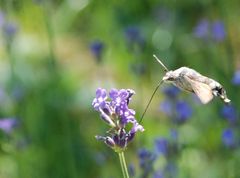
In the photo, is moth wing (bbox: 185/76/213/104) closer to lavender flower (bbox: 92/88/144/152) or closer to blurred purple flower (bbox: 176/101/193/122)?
lavender flower (bbox: 92/88/144/152)

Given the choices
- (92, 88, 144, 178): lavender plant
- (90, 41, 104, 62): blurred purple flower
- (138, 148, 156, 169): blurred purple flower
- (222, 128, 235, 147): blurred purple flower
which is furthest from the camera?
(90, 41, 104, 62): blurred purple flower

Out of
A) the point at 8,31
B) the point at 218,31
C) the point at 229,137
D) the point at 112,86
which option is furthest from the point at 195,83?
the point at 112,86

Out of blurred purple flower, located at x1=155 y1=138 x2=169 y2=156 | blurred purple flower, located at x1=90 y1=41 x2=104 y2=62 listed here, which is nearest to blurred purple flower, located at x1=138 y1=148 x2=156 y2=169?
blurred purple flower, located at x1=155 y1=138 x2=169 y2=156

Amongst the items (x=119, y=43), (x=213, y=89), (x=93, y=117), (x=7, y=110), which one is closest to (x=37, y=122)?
(x=7, y=110)

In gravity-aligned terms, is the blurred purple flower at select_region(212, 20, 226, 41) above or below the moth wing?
above

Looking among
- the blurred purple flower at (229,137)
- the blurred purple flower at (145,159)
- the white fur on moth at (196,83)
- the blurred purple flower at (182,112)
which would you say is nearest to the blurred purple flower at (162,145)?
the blurred purple flower at (182,112)

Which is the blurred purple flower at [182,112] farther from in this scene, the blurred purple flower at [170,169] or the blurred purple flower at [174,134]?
the blurred purple flower at [170,169]

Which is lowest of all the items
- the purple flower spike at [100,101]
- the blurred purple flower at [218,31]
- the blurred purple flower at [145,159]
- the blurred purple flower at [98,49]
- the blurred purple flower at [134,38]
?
the purple flower spike at [100,101]

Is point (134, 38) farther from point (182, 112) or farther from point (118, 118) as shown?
point (118, 118)
